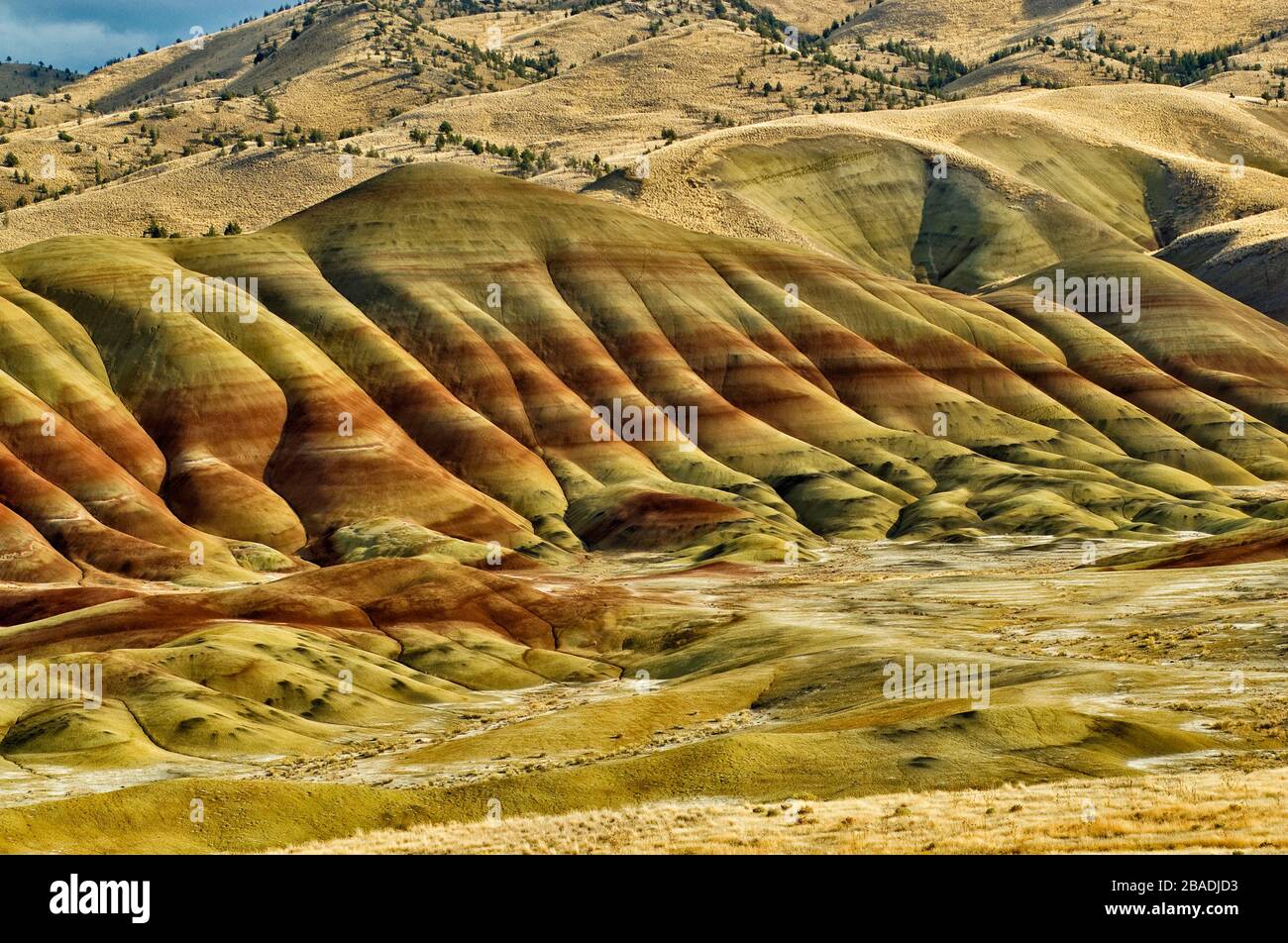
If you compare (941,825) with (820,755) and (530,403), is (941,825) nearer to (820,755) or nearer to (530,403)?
(820,755)

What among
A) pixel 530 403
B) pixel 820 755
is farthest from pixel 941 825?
pixel 530 403

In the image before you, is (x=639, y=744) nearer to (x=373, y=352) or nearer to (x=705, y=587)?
(x=705, y=587)

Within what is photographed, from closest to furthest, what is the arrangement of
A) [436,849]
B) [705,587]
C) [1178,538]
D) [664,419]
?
[436,849] → [705,587] → [1178,538] → [664,419]

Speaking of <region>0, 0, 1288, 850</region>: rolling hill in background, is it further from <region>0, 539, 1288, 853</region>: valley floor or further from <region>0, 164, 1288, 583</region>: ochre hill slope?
<region>0, 164, 1288, 583</region>: ochre hill slope

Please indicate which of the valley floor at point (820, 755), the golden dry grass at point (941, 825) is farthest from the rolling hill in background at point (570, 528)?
the golden dry grass at point (941, 825)

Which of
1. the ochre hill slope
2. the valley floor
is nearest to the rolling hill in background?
the valley floor

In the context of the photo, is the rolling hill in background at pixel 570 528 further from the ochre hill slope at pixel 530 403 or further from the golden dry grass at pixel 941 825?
the golden dry grass at pixel 941 825

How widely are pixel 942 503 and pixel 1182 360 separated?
6533 cm

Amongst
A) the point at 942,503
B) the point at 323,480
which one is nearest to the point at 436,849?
the point at 323,480

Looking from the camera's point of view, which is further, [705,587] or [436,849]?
[705,587]

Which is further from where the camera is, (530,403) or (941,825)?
(530,403)

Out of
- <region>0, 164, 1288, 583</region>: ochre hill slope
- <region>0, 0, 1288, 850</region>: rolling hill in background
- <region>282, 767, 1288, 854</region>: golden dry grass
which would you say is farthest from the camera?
<region>0, 164, 1288, 583</region>: ochre hill slope
